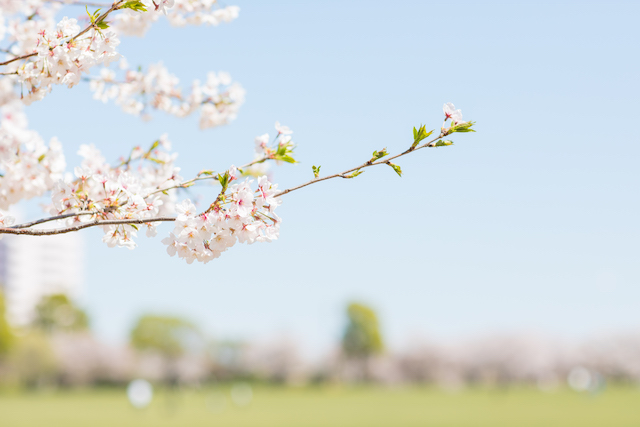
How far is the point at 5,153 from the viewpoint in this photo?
3289 millimetres

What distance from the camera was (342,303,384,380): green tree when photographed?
6241 centimetres

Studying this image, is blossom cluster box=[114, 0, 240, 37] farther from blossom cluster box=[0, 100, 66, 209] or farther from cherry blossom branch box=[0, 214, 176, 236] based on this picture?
cherry blossom branch box=[0, 214, 176, 236]

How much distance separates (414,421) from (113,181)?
2062 centimetres

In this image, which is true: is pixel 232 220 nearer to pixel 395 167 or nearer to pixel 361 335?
pixel 395 167

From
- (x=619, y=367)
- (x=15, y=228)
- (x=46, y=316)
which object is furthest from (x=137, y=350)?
(x=15, y=228)

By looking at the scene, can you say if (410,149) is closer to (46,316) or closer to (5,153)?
(5,153)

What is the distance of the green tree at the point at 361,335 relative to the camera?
62406mm

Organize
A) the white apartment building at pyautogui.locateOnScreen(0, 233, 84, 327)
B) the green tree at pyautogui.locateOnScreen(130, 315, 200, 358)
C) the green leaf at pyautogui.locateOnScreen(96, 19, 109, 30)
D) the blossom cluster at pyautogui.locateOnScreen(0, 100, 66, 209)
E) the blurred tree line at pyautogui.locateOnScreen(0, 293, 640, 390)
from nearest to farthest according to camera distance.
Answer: the green leaf at pyautogui.locateOnScreen(96, 19, 109, 30) < the blossom cluster at pyautogui.locateOnScreen(0, 100, 66, 209) < the green tree at pyautogui.locateOnScreen(130, 315, 200, 358) < the blurred tree line at pyautogui.locateOnScreen(0, 293, 640, 390) < the white apartment building at pyautogui.locateOnScreen(0, 233, 84, 327)

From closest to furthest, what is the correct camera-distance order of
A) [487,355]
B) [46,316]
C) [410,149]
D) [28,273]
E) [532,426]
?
1. [410,149]
2. [532,426]
3. [487,355]
4. [46,316]
5. [28,273]

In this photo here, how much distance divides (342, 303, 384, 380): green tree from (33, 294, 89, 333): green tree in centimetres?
3070

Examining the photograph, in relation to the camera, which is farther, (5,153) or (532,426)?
(532,426)

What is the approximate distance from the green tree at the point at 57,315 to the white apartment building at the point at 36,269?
6420mm

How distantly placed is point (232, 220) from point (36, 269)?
3531 inches

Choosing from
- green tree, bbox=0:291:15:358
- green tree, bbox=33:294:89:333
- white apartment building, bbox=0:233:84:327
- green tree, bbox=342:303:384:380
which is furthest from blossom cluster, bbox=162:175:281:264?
white apartment building, bbox=0:233:84:327
